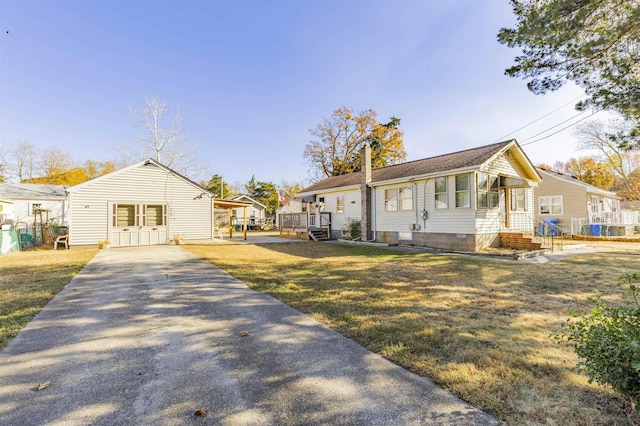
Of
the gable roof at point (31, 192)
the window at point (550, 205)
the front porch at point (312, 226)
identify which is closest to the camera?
the front porch at point (312, 226)

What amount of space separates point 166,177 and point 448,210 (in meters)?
15.7

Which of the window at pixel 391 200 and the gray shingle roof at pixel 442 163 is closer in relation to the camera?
the gray shingle roof at pixel 442 163

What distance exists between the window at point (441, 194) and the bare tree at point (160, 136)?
983 inches

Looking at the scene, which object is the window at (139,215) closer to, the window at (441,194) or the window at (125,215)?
the window at (125,215)

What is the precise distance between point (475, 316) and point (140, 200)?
56.3 feet

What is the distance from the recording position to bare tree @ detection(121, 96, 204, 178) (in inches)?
1021

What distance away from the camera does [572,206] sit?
66.1 ft

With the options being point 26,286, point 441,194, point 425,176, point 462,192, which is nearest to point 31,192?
point 26,286

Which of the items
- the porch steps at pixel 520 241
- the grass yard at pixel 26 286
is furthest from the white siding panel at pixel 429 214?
the grass yard at pixel 26 286

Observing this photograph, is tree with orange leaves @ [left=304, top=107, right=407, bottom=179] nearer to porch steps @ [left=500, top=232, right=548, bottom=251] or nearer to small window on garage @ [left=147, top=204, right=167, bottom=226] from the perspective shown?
small window on garage @ [left=147, top=204, right=167, bottom=226]

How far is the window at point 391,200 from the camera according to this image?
48.3 feet

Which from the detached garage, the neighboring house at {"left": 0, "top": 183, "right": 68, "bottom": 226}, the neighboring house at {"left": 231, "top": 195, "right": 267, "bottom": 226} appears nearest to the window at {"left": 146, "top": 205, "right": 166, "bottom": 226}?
the detached garage

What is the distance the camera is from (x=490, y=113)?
54.3ft

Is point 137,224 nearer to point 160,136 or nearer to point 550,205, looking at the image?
point 160,136
